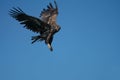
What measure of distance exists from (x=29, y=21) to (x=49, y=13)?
7.90 feet

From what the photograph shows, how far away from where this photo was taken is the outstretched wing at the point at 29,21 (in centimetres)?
1920

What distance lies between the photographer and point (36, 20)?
1977cm

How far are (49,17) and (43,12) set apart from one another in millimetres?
759

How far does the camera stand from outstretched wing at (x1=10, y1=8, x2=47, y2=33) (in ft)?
63.0

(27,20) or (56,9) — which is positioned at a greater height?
(56,9)

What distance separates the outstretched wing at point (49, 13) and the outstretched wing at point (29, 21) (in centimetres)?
147

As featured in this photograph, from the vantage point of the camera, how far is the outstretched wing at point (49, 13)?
21.5 meters

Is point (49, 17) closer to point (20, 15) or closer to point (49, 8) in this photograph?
point (49, 8)

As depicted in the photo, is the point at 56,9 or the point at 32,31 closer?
the point at 32,31

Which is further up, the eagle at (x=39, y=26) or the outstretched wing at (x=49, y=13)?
the outstretched wing at (x=49, y=13)

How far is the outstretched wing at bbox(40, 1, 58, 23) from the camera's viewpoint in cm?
2153

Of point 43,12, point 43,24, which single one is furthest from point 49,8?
point 43,24

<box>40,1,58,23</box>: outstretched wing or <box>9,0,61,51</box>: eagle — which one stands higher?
<box>40,1,58,23</box>: outstretched wing

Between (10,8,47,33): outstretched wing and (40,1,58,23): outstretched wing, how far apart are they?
4.81 ft
